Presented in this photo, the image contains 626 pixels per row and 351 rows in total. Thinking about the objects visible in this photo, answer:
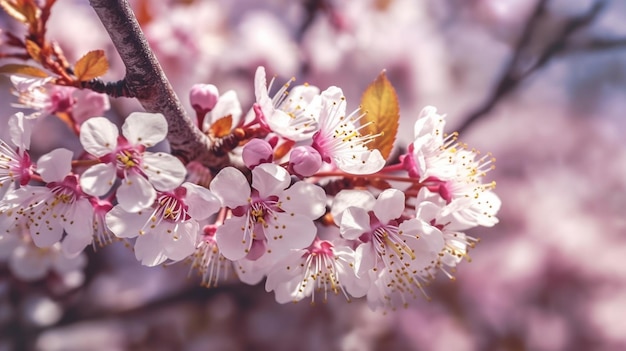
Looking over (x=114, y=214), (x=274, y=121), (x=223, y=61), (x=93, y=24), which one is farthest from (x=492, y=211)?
(x=93, y=24)

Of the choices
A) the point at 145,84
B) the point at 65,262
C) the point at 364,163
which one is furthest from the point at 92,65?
the point at 65,262

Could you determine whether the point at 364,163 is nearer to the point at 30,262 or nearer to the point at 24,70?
the point at 24,70

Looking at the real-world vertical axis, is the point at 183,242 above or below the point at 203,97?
below

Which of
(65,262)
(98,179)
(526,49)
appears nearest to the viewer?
(98,179)

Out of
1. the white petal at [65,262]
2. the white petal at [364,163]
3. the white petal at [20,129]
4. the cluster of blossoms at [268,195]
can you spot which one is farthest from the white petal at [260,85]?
the white petal at [65,262]

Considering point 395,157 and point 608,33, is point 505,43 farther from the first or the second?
point 395,157

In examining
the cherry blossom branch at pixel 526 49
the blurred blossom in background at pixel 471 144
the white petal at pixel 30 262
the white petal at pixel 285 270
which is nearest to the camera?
the white petal at pixel 285 270

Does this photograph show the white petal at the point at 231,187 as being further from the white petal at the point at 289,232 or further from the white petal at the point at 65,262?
the white petal at the point at 65,262
